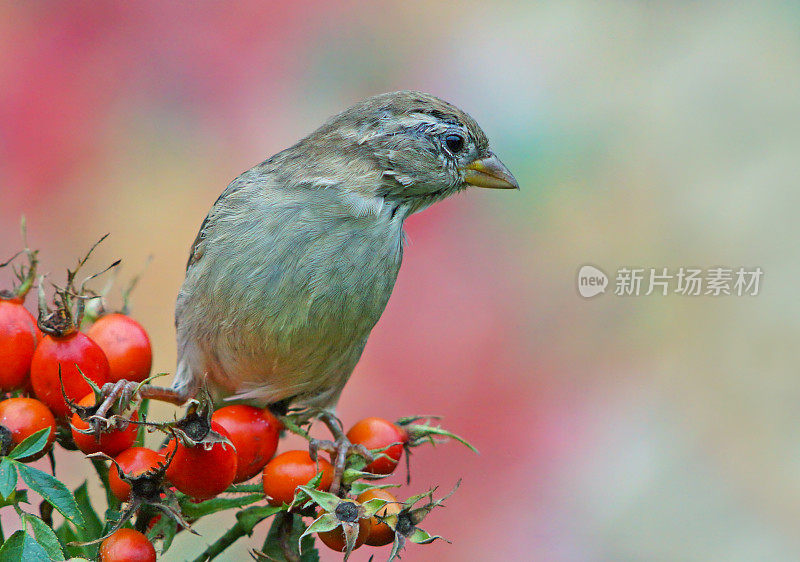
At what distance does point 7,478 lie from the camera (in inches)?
45.5

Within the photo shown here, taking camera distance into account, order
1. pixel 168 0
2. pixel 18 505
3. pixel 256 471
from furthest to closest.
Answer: pixel 168 0 < pixel 256 471 < pixel 18 505

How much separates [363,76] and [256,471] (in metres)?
2.44

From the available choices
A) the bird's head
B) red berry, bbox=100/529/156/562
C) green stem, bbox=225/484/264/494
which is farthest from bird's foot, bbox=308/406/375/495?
the bird's head

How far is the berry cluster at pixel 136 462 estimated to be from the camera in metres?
1.23

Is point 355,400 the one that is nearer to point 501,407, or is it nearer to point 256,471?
point 501,407

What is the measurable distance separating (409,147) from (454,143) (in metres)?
0.15

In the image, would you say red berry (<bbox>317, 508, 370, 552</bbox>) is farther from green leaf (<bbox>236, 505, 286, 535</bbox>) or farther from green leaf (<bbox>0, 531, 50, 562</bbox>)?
green leaf (<bbox>0, 531, 50, 562</bbox>)

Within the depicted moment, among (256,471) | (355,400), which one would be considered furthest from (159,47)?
(256,471)

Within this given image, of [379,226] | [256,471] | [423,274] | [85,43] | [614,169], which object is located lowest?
[256,471]

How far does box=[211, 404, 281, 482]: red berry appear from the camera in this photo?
1480 mm

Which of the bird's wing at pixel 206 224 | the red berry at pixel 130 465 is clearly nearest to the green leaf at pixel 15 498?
the red berry at pixel 130 465

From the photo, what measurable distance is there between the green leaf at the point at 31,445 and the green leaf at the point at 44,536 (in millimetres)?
86

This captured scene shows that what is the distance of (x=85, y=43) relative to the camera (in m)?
3.53

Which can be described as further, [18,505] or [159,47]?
[159,47]
